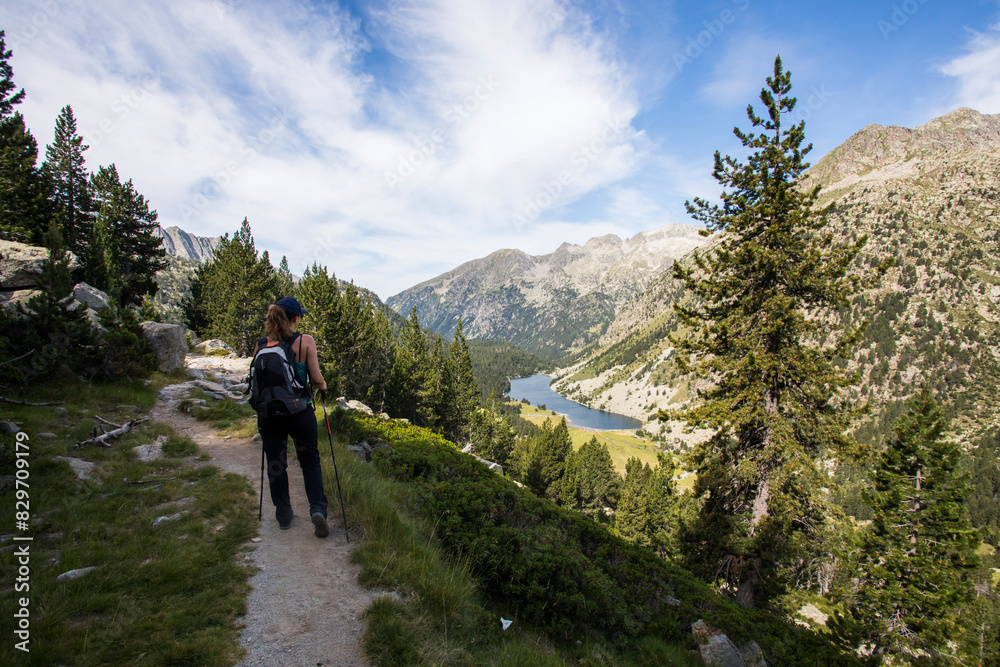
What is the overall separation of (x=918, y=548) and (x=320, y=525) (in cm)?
2874

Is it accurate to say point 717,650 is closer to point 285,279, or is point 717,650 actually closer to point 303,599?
point 303,599

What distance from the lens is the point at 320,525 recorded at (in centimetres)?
542

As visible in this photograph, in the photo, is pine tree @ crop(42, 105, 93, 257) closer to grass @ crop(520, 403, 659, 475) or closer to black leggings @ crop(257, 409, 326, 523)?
black leggings @ crop(257, 409, 326, 523)

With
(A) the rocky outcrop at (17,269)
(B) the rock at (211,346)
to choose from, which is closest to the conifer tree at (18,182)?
(A) the rocky outcrop at (17,269)

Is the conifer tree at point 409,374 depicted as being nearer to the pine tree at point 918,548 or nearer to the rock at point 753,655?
the pine tree at point 918,548

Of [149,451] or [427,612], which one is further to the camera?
[149,451]

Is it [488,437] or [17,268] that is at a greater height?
[17,268]

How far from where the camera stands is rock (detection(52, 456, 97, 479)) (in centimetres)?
639

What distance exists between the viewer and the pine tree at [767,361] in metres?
10.5

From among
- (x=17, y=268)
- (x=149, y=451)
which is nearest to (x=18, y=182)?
(x=17, y=268)

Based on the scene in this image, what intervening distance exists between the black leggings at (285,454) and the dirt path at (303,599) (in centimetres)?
45

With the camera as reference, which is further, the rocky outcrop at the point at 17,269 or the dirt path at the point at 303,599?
the rocky outcrop at the point at 17,269

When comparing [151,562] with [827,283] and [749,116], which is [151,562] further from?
[749,116]

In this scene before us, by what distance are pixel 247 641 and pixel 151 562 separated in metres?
1.93
